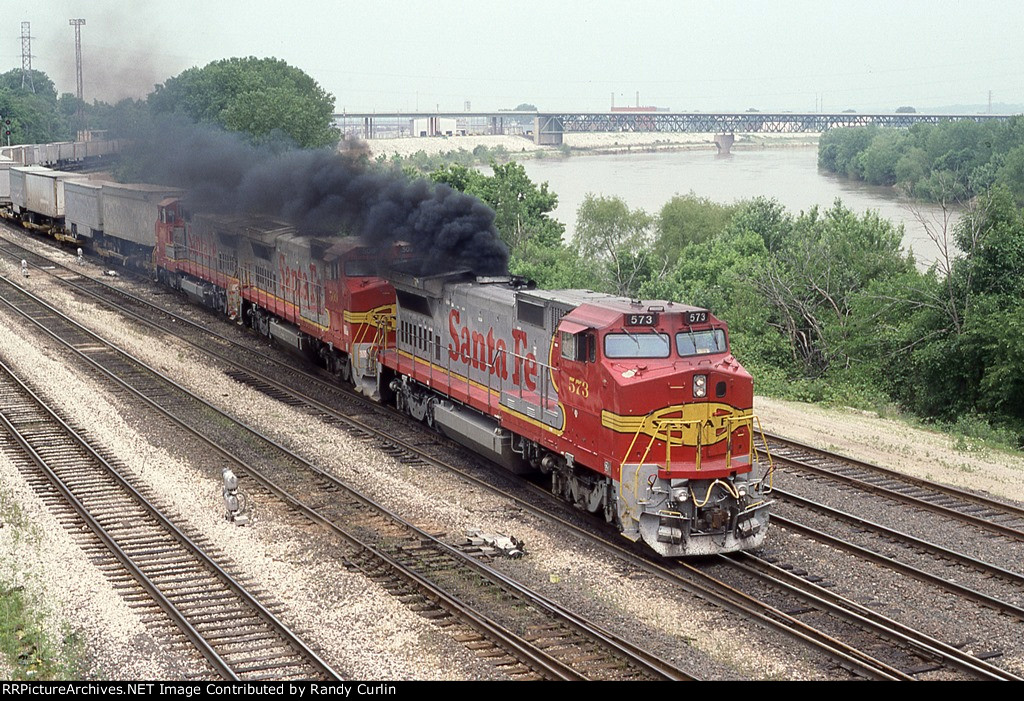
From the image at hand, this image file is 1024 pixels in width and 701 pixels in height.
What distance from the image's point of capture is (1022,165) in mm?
71438

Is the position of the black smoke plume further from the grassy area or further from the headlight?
the grassy area

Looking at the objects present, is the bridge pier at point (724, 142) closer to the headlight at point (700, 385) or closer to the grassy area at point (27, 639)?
the headlight at point (700, 385)

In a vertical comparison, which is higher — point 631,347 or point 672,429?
point 631,347

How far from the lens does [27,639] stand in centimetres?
1317

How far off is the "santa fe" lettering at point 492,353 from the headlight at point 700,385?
3483 millimetres

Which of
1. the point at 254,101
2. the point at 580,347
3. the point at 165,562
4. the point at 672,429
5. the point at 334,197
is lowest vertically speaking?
the point at 165,562

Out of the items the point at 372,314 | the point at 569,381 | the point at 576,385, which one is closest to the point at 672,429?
the point at 576,385

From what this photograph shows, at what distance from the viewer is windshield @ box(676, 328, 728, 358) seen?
16.2 m

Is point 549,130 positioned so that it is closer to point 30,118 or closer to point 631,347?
point 30,118

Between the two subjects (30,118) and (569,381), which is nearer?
(569,381)

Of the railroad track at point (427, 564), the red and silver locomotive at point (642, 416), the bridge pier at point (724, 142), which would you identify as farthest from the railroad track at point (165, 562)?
the bridge pier at point (724, 142)

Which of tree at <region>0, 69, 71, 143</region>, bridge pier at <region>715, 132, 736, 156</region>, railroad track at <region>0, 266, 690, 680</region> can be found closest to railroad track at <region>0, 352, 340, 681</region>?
railroad track at <region>0, 266, 690, 680</region>

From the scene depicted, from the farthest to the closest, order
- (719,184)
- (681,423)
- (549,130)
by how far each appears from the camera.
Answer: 1. (549,130)
2. (719,184)
3. (681,423)

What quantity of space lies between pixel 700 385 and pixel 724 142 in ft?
511
